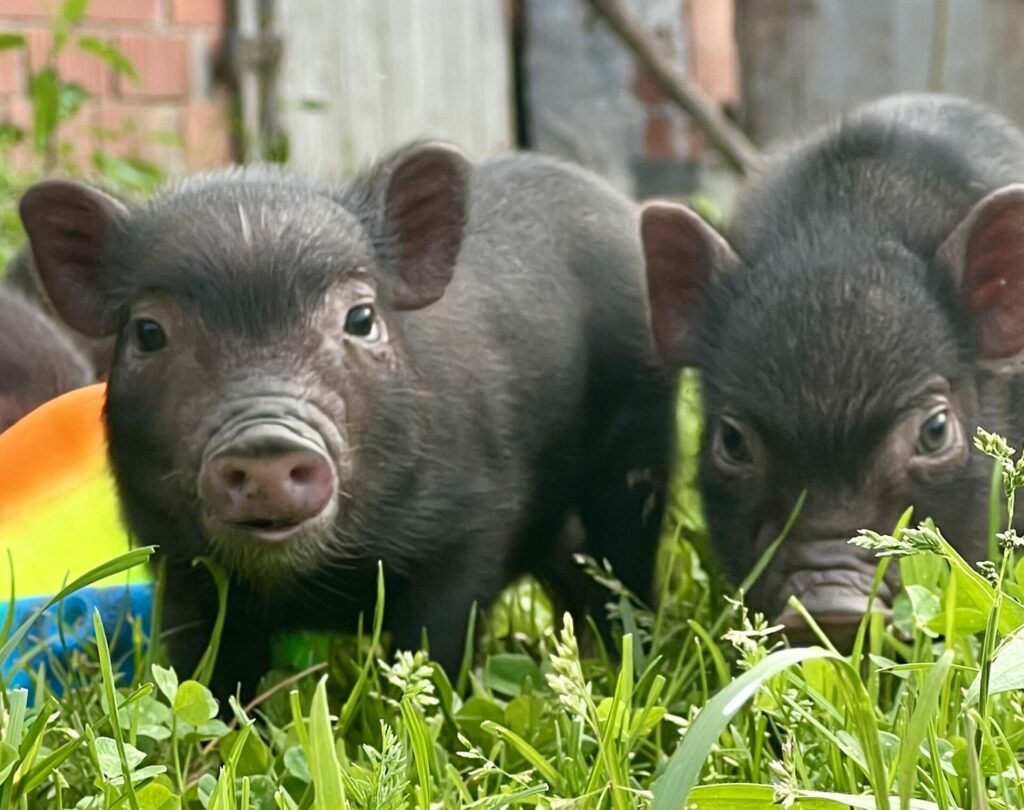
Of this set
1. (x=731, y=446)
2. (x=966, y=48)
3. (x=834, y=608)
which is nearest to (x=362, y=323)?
(x=731, y=446)

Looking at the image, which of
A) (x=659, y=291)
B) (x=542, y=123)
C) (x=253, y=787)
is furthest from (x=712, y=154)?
(x=253, y=787)

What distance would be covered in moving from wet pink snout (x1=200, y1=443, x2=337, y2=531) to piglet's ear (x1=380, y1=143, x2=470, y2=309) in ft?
2.07

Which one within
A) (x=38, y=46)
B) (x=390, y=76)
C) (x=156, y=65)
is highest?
(x=38, y=46)

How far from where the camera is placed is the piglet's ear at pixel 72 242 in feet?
10.2

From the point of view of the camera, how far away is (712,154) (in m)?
8.74

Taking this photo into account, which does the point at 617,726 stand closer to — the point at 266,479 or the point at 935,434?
the point at 266,479

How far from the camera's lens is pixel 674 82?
8445 millimetres

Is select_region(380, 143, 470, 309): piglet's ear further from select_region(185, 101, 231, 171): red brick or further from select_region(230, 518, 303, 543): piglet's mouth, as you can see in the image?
select_region(185, 101, 231, 171): red brick

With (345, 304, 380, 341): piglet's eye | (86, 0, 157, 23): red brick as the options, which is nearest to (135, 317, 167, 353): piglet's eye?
(345, 304, 380, 341): piglet's eye

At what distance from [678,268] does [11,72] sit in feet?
13.3

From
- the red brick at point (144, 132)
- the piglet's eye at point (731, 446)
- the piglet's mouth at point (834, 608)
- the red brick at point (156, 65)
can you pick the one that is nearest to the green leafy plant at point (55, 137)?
the red brick at point (144, 132)

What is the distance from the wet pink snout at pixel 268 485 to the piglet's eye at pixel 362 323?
1.36ft

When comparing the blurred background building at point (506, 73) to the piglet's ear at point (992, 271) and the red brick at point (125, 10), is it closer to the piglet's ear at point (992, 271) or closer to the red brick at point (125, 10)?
the red brick at point (125, 10)

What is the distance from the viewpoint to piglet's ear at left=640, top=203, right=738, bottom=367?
334cm
